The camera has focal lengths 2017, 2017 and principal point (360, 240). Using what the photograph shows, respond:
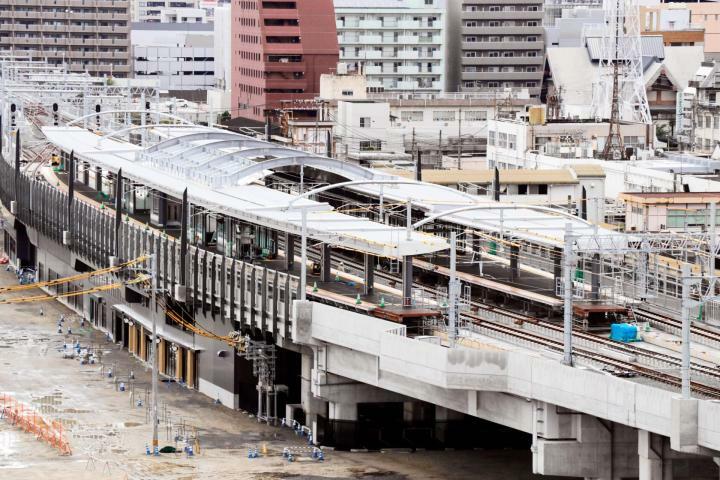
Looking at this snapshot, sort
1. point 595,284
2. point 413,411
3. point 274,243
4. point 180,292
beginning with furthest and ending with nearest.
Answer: point 180,292 < point 274,243 < point 413,411 < point 595,284

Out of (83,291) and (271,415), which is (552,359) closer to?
(271,415)

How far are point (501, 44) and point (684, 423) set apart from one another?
14475 cm

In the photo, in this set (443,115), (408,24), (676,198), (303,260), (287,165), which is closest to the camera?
(303,260)

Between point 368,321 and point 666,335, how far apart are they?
9146 mm

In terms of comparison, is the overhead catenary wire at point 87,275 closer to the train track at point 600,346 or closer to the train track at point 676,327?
the train track at point 600,346

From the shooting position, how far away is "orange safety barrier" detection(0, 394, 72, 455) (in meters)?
64.5

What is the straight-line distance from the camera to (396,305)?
64875 mm

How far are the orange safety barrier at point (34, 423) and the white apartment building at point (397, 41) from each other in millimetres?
119061

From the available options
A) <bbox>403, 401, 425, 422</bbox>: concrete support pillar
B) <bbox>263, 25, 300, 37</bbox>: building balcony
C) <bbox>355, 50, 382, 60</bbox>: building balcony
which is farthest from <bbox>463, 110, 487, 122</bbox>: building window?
<bbox>403, 401, 425, 422</bbox>: concrete support pillar

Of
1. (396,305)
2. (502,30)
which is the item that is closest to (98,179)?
(396,305)

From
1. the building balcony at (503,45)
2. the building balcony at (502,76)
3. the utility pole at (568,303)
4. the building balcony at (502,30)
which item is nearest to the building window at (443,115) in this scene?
the building balcony at (502,76)

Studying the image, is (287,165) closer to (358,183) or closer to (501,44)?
(358,183)

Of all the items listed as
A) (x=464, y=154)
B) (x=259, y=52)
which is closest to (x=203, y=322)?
(x=464, y=154)

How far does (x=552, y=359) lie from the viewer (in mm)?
56312
